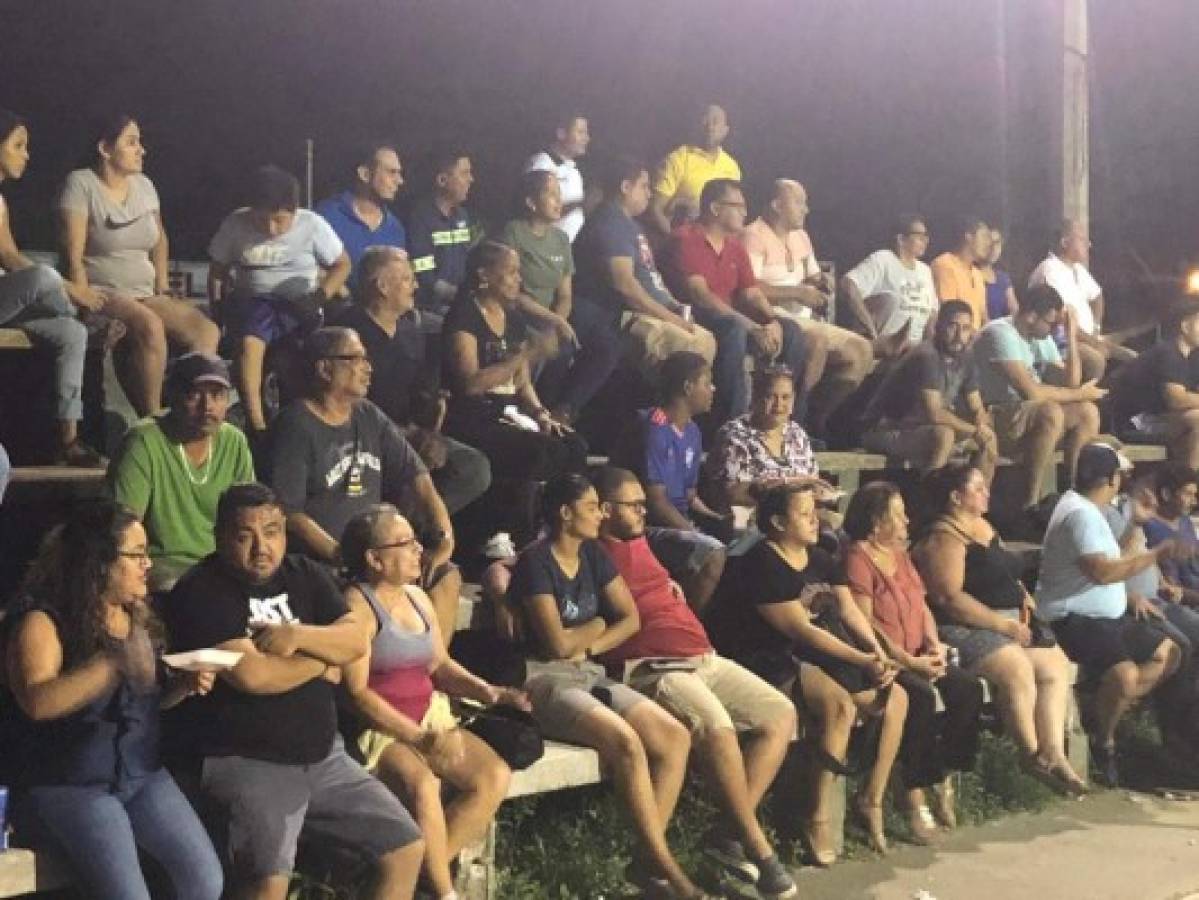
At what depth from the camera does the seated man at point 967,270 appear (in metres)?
11.8

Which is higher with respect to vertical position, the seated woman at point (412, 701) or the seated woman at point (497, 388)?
the seated woman at point (497, 388)

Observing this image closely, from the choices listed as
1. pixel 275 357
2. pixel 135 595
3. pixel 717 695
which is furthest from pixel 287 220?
pixel 135 595

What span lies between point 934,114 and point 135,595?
34.1 ft

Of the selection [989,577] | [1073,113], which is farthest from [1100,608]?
[1073,113]

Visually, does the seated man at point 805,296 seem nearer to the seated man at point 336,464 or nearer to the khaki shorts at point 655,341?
the khaki shorts at point 655,341

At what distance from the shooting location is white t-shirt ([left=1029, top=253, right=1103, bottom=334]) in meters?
12.3

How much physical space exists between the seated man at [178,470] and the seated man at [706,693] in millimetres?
1547

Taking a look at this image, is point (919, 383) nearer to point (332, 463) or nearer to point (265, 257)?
point (265, 257)

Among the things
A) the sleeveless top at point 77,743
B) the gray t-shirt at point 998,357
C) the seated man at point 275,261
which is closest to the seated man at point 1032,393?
the gray t-shirt at point 998,357

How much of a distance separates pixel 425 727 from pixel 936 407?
5.08 meters

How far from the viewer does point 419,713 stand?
5.82 m

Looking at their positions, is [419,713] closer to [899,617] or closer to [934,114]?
[899,617]

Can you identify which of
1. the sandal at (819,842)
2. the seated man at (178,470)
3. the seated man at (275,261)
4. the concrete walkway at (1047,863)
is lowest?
the concrete walkway at (1047,863)

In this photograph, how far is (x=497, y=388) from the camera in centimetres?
820
